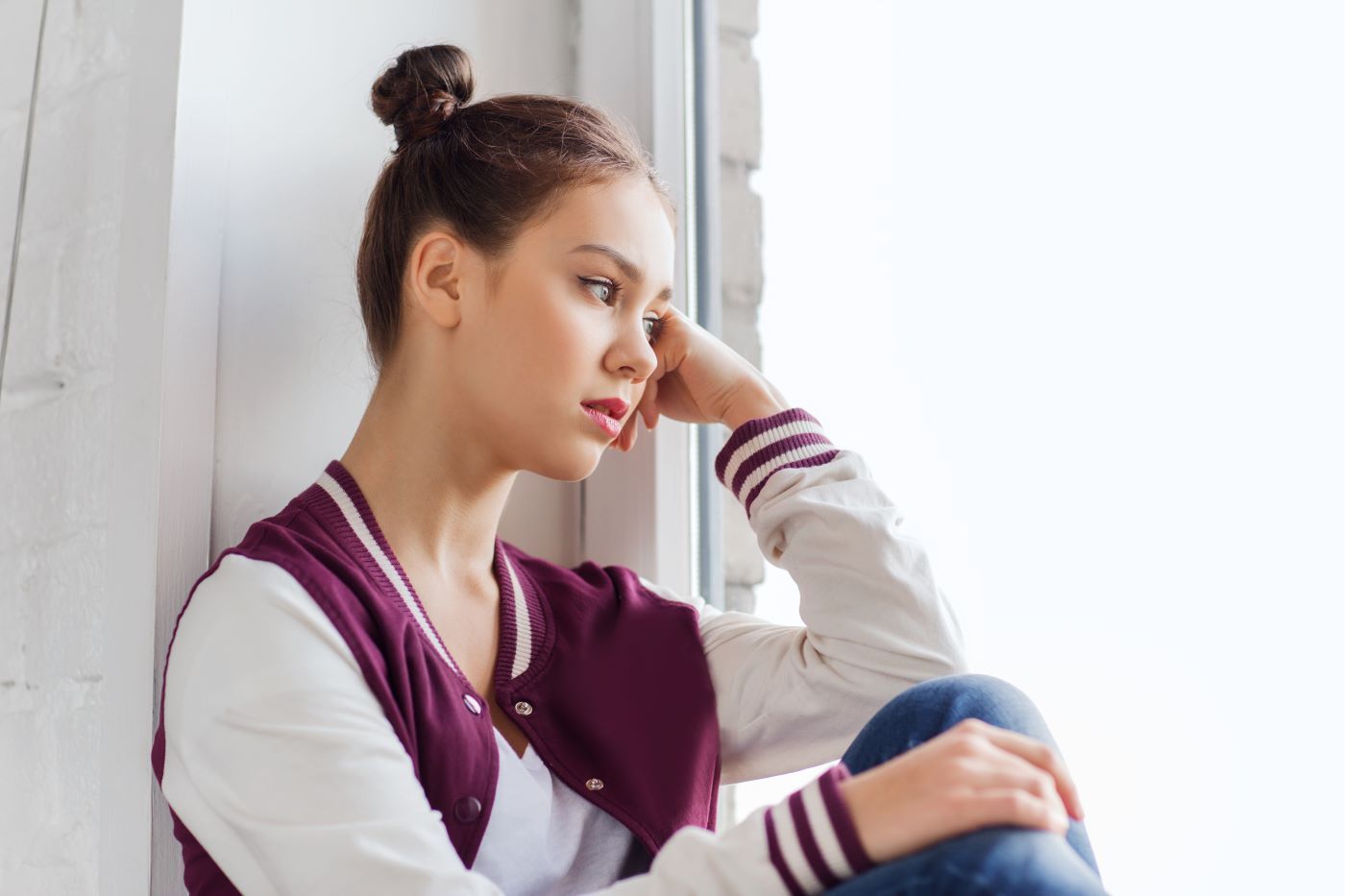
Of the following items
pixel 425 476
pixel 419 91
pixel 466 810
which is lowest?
pixel 466 810

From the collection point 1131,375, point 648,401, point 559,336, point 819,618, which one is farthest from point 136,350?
point 1131,375

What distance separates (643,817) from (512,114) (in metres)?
0.65

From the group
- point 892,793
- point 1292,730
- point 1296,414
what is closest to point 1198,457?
point 1296,414

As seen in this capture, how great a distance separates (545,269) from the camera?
1.06 metres

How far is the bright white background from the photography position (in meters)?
0.91

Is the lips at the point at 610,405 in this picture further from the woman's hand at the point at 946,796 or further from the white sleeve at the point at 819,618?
the woman's hand at the point at 946,796

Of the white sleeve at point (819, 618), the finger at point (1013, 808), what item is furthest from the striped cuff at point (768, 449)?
the finger at point (1013, 808)

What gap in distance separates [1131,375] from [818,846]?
0.54m

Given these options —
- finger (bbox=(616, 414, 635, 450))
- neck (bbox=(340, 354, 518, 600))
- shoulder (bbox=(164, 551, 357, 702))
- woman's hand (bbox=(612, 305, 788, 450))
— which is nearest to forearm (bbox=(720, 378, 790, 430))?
woman's hand (bbox=(612, 305, 788, 450))

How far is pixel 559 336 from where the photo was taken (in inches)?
40.9

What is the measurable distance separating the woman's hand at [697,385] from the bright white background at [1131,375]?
0.17 meters

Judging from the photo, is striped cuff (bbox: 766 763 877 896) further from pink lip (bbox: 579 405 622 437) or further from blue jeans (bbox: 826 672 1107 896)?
pink lip (bbox: 579 405 622 437)

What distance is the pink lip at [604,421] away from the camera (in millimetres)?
1063

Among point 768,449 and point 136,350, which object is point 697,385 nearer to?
point 768,449
